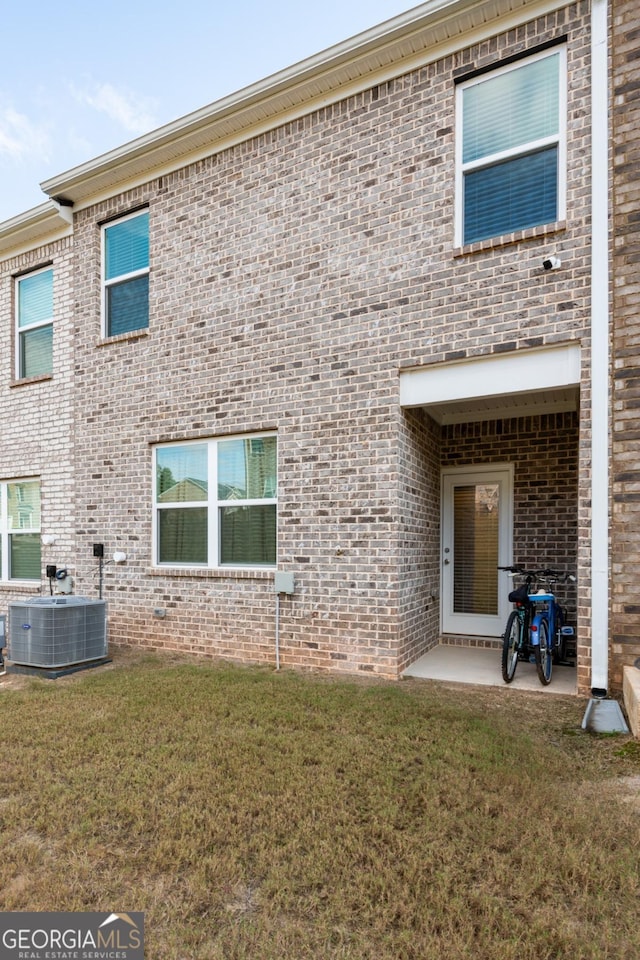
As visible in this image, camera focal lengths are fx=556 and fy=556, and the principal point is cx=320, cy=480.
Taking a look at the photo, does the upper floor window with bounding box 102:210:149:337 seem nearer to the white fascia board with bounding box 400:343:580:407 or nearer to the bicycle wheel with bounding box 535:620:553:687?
the white fascia board with bounding box 400:343:580:407

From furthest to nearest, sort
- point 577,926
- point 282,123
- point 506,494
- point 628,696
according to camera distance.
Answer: point 506,494, point 282,123, point 628,696, point 577,926

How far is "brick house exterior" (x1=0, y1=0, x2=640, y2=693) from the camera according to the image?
4.87 metres

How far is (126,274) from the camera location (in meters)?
7.63

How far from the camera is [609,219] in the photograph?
4.71 meters

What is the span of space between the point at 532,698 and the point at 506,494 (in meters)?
2.75

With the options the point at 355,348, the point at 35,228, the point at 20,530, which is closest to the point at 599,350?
the point at 355,348

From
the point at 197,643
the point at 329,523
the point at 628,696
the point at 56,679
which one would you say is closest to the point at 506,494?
the point at 329,523

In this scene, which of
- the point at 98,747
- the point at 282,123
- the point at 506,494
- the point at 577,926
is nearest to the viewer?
the point at 577,926

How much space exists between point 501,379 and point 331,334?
1857mm

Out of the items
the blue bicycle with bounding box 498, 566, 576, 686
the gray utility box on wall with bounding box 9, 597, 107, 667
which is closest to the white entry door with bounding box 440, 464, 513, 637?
the blue bicycle with bounding box 498, 566, 576, 686

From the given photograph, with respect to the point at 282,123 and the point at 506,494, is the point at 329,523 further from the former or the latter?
the point at 282,123

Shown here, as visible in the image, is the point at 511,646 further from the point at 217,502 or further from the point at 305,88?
the point at 305,88

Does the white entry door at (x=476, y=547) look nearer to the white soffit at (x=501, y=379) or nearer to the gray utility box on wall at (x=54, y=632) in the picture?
the white soffit at (x=501, y=379)

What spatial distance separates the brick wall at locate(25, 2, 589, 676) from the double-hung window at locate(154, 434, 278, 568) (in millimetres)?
200
